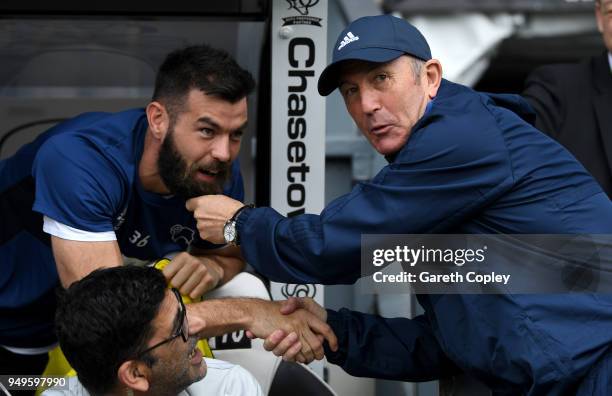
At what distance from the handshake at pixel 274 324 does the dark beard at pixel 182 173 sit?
1.11 feet

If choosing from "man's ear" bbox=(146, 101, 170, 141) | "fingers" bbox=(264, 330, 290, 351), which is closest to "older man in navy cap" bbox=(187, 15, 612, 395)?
"fingers" bbox=(264, 330, 290, 351)

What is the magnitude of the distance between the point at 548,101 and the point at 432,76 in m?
1.03

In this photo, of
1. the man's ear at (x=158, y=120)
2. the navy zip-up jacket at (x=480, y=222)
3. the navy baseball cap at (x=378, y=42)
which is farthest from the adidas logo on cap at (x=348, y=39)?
the man's ear at (x=158, y=120)

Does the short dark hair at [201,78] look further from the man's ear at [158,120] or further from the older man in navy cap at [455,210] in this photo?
the older man in navy cap at [455,210]

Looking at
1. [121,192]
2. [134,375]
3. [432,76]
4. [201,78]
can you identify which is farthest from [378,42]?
[134,375]

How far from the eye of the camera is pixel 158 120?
3.53 meters

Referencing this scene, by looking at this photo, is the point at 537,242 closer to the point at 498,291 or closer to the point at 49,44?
the point at 498,291

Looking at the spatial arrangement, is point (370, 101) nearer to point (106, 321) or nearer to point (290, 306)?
point (290, 306)

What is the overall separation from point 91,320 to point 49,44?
1917 millimetres

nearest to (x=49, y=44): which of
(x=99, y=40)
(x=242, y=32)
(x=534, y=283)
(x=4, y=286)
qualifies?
(x=99, y=40)

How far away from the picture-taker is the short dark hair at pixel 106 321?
9.05ft

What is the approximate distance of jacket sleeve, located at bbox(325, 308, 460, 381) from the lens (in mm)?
3324

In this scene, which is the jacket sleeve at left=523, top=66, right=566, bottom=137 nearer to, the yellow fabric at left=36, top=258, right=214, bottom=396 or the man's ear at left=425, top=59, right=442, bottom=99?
the man's ear at left=425, top=59, right=442, bottom=99

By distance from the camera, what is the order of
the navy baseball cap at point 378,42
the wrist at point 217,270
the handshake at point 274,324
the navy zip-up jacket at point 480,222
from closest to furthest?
the navy zip-up jacket at point 480,222 → the navy baseball cap at point 378,42 → the handshake at point 274,324 → the wrist at point 217,270
